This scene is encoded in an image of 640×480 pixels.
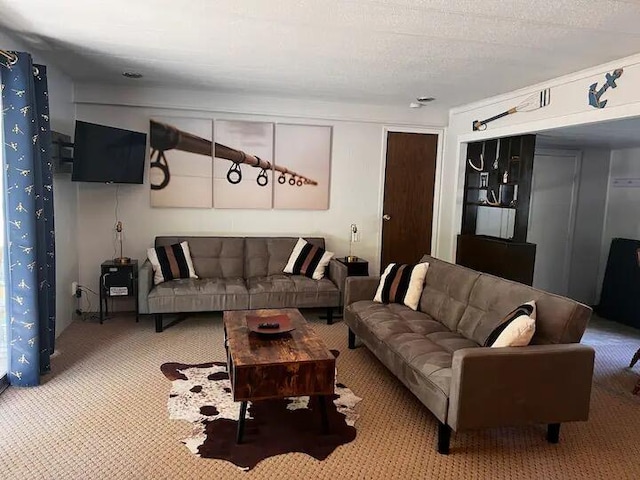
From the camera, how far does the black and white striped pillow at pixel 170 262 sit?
467cm

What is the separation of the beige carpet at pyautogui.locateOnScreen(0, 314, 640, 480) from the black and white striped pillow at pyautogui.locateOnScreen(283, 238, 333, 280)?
149 cm

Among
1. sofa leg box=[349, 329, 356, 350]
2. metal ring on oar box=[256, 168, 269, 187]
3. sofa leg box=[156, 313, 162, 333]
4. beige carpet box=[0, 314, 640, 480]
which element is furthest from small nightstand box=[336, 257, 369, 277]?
sofa leg box=[156, 313, 162, 333]

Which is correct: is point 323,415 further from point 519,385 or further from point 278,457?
point 519,385

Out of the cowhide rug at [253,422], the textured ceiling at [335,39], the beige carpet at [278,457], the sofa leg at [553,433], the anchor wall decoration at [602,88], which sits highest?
the textured ceiling at [335,39]

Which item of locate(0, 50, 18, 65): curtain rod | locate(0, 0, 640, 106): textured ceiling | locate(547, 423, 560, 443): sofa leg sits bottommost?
locate(547, 423, 560, 443): sofa leg

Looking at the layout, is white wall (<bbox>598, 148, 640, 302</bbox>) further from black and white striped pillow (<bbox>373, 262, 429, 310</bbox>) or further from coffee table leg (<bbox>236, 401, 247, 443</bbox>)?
coffee table leg (<bbox>236, 401, 247, 443</bbox>)

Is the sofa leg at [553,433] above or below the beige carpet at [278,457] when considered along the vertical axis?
above

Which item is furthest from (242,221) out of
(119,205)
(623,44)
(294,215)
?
(623,44)

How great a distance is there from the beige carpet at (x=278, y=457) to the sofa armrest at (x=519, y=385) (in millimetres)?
234

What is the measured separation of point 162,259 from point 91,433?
7.35 ft

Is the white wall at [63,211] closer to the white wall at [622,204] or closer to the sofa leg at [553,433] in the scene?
the sofa leg at [553,433]

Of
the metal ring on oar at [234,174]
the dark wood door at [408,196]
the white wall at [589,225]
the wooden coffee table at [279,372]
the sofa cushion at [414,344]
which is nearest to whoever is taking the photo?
the wooden coffee table at [279,372]

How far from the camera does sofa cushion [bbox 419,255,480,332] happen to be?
3.50 meters

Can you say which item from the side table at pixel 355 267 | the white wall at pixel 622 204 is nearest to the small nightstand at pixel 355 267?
the side table at pixel 355 267
